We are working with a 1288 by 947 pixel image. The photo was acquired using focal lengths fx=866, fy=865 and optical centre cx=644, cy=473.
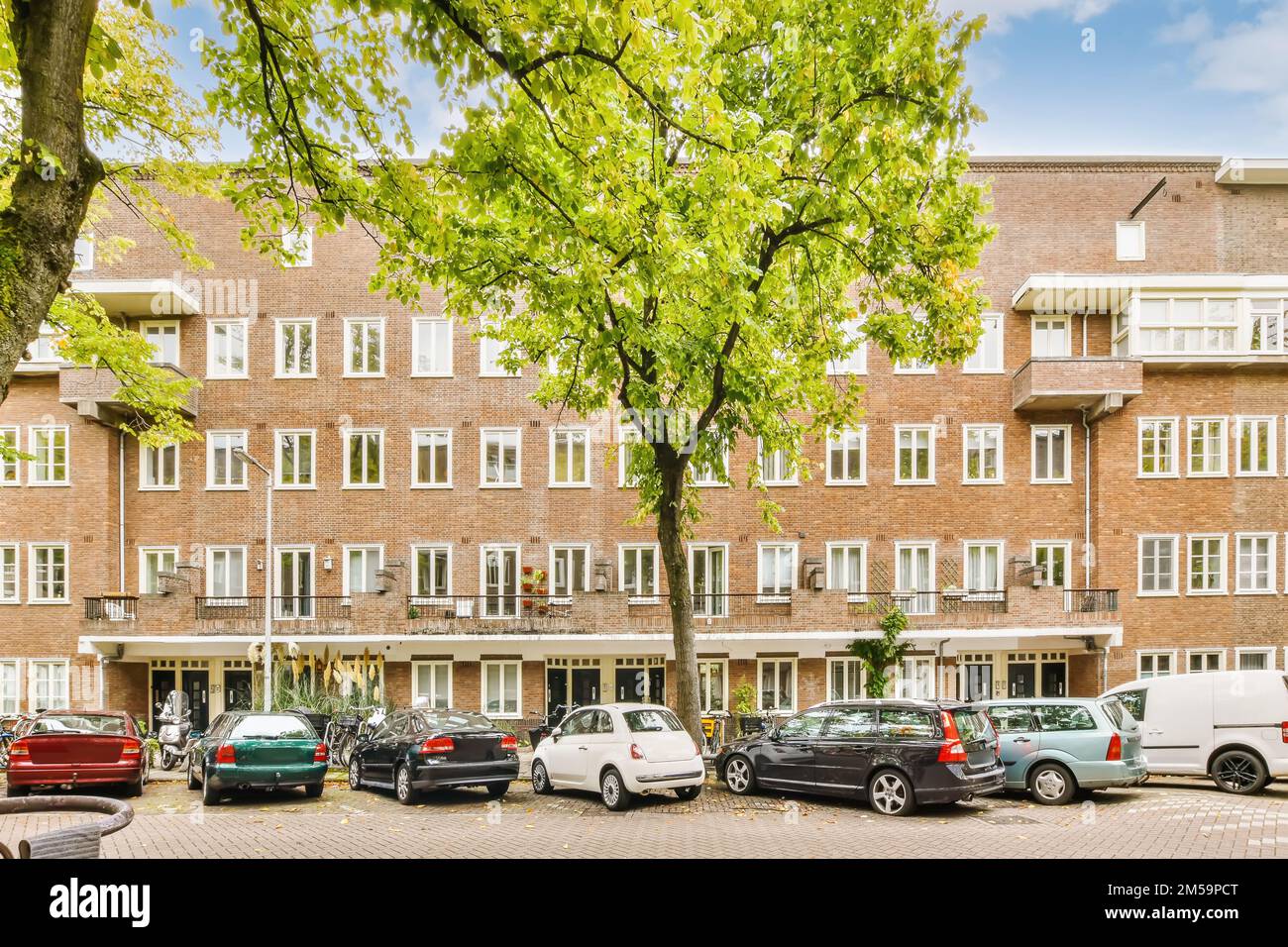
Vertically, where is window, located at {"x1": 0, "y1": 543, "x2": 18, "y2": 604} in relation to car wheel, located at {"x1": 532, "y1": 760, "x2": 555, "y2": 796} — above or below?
above

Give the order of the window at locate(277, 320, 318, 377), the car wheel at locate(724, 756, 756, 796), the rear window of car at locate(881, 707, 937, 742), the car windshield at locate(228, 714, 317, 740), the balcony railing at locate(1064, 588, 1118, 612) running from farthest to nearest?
1. the window at locate(277, 320, 318, 377)
2. the balcony railing at locate(1064, 588, 1118, 612)
3. the car wheel at locate(724, 756, 756, 796)
4. the car windshield at locate(228, 714, 317, 740)
5. the rear window of car at locate(881, 707, 937, 742)

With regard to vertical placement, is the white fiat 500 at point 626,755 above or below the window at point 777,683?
above

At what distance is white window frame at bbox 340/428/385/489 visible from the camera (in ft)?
88.2

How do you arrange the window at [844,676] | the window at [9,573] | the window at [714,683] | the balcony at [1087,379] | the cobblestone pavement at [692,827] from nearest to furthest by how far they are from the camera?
the cobblestone pavement at [692,827]
the balcony at [1087,379]
the window at [714,683]
the window at [844,676]
the window at [9,573]

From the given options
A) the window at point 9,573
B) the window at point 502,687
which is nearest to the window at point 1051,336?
the window at point 502,687

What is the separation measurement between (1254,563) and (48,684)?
36.3 metres

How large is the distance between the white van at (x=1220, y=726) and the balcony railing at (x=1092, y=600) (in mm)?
10691

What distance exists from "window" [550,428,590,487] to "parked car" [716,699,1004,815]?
1441cm

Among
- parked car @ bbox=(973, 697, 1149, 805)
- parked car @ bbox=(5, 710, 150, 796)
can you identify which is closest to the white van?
parked car @ bbox=(973, 697, 1149, 805)

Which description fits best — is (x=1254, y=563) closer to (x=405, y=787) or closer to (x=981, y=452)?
(x=981, y=452)

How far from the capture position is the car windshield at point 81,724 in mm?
14258

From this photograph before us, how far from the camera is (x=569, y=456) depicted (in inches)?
1066

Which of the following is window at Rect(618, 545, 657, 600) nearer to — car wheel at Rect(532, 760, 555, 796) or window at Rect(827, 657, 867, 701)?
window at Rect(827, 657, 867, 701)

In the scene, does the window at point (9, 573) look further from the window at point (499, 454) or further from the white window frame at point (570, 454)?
the white window frame at point (570, 454)
